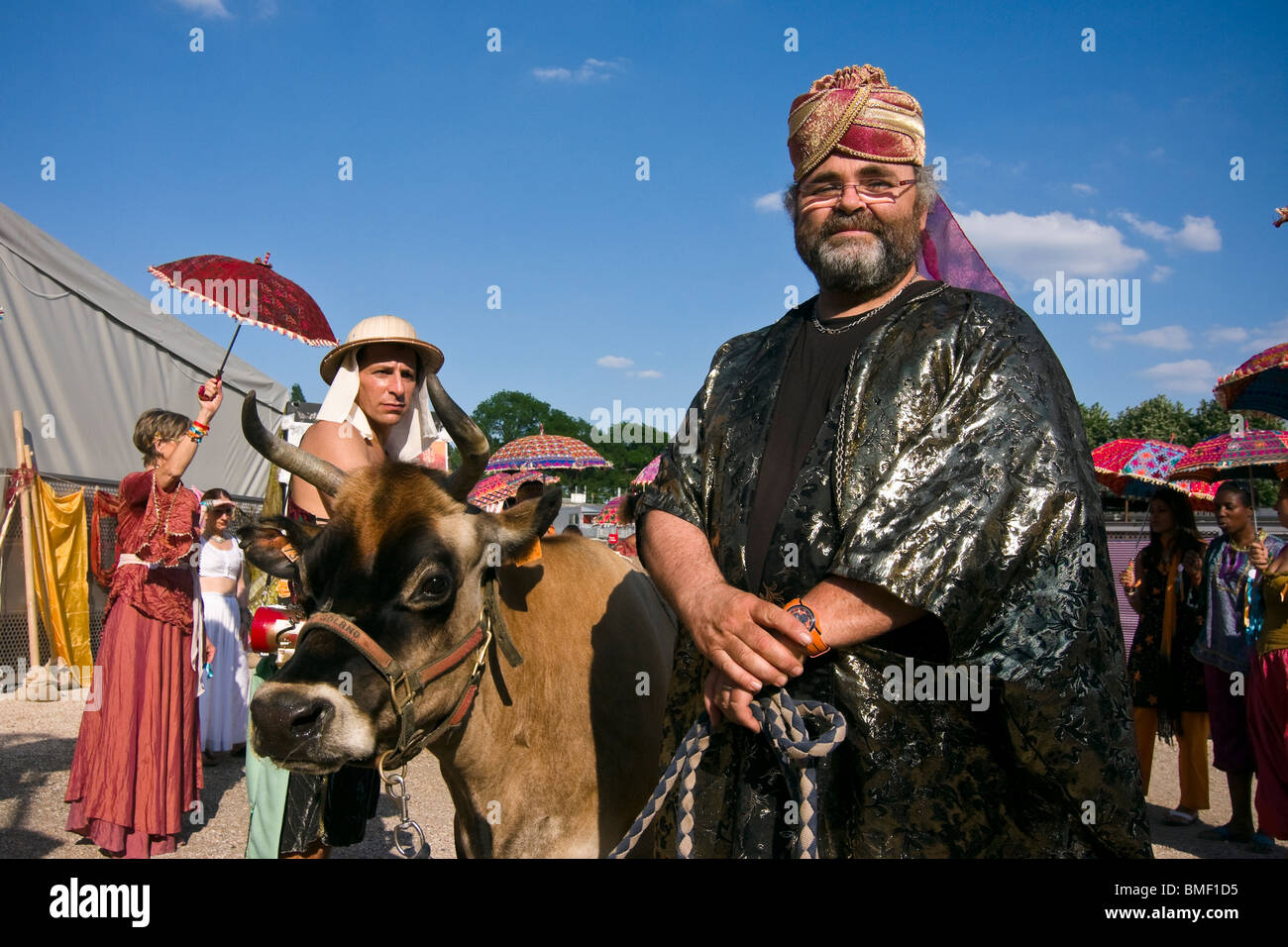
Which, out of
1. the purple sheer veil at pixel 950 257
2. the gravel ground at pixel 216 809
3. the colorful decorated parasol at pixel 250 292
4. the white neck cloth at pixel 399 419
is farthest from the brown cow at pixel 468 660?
the colorful decorated parasol at pixel 250 292

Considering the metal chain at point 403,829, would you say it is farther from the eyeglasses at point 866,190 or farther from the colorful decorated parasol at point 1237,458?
the colorful decorated parasol at point 1237,458

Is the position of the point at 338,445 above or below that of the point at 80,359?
below

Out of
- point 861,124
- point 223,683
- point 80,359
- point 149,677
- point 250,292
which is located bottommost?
point 223,683

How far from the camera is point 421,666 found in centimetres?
262

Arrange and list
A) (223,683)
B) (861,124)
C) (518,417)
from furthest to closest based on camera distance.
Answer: (518,417)
(223,683)
(861,124)

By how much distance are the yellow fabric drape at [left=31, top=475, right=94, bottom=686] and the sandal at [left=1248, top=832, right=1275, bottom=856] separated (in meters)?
12.6

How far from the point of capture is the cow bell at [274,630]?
3.32 meters

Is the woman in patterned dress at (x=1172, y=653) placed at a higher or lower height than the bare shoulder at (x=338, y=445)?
lower

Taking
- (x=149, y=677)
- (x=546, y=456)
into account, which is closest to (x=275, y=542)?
(x=149, y=677)

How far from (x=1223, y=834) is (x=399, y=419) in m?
7.24

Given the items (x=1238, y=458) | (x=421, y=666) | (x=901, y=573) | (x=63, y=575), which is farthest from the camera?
(x=63, y=575)

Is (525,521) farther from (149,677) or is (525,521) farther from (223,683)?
(223,683)

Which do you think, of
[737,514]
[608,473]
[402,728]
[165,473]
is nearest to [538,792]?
[402,728]

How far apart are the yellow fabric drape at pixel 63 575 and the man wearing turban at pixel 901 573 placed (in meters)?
11.7
